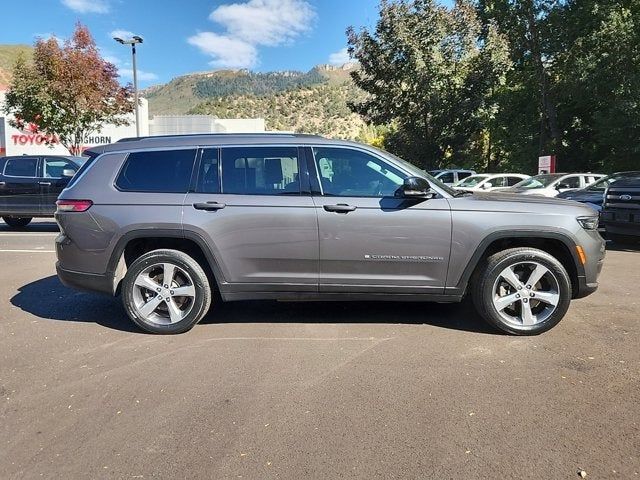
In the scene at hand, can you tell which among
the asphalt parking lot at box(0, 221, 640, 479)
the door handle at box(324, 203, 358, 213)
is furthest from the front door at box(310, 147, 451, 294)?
the asphalt parking lot at box(0, 221, 640, 479)

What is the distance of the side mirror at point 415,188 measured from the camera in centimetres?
461

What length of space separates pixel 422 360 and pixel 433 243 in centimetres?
104

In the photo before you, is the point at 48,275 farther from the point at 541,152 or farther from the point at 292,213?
the point at 541,152

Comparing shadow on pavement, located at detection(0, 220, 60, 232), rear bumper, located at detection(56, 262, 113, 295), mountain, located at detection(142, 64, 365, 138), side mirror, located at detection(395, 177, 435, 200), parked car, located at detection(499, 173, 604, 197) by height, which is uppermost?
mountain, located at detection(142, 64, 365, 138)

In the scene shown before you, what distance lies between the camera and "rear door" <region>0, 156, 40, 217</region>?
1251cm

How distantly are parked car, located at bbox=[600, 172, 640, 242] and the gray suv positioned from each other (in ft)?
19.0

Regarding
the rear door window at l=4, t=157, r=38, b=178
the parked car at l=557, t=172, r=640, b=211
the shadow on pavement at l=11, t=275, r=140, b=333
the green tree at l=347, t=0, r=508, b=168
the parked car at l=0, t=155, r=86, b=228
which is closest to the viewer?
the shadow on pavement at l=11, t=275, r=140, b=333

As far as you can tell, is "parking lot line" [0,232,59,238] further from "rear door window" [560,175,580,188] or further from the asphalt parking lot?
"rear door window" [560,175,580,188]

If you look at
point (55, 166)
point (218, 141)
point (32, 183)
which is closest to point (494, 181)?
point (55, 166)

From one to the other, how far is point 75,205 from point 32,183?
8725mm

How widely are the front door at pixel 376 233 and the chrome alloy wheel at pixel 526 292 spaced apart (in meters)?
0.56

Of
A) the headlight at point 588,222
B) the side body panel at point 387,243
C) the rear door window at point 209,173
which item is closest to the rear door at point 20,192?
the rear door window at point 209,173

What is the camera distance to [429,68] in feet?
82.0

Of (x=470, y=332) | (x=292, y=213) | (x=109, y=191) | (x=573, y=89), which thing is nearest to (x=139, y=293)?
(x=109, y=191)
